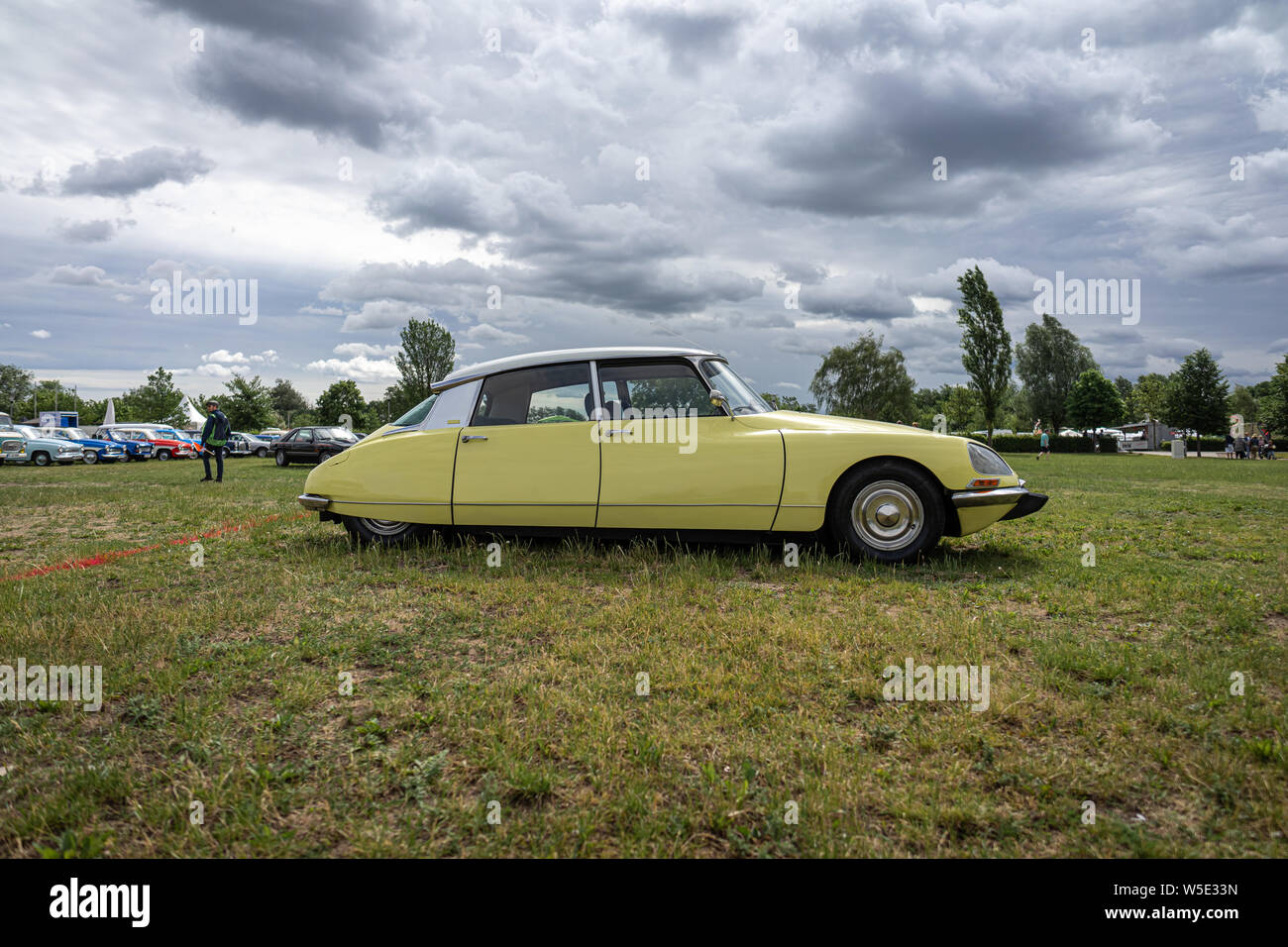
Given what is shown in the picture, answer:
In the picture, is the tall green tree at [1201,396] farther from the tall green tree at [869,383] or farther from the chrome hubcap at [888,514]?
the chrome hubcap at [888,514]

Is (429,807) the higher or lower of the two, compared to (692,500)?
lower

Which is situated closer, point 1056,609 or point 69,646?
point 69,646

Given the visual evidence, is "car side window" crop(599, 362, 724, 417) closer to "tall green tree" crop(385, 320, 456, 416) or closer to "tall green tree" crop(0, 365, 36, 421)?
"tall green tree" crop(385, 320, 456, 416)

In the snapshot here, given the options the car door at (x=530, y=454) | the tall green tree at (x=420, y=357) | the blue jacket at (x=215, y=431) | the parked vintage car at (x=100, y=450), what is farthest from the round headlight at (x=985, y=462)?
the tall green tree at (x=420, y=357)

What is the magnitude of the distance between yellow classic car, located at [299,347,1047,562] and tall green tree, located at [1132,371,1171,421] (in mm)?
64949

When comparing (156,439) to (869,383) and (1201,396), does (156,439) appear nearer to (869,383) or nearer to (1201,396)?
(869,383)

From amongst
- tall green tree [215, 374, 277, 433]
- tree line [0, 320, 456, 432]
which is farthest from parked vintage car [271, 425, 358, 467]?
tall green tree [215, 374, 277, 433]

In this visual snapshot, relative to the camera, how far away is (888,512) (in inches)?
205

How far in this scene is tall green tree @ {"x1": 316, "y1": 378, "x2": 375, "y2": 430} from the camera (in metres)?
92.7
